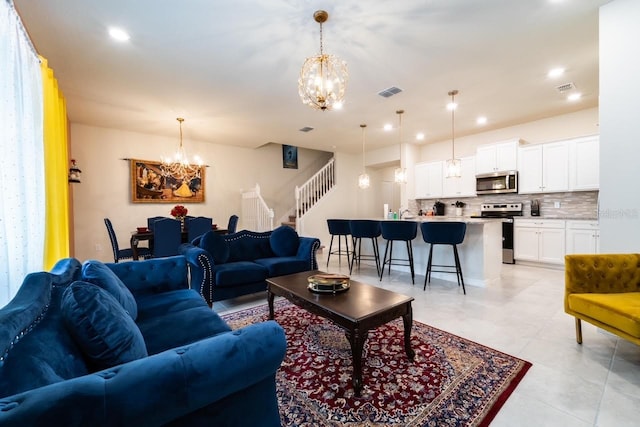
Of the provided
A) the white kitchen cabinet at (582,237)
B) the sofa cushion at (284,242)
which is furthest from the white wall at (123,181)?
the white kitchen cabinet at (582,237)

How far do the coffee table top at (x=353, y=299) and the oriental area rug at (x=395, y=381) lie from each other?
0.45 m

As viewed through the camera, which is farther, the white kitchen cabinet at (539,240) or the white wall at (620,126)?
the white kitchen cabinet at (539,240)

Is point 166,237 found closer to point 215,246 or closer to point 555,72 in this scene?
point 215,246

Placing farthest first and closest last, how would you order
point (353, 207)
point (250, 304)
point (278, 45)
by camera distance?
point (353, 207) → point (250, 304) → point (278, 45)

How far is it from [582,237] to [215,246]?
573cm

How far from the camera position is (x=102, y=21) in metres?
2.50

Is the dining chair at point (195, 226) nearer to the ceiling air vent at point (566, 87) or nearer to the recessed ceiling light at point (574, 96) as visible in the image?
the ceiling air vent at point (566, 87)

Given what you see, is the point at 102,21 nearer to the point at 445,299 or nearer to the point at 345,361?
the point at 345,361

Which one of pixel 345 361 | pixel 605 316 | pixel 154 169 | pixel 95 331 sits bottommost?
pixel 345 361

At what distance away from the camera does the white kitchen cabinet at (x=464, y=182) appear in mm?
6129

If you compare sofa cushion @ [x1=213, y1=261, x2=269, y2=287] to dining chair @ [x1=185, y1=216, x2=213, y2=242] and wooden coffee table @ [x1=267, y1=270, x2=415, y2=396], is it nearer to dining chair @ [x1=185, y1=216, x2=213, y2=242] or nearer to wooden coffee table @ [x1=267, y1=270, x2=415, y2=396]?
wooden coffee table @ [x1=267, y1=270, x2=415, y2=396]

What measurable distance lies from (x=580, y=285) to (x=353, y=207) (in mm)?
6106

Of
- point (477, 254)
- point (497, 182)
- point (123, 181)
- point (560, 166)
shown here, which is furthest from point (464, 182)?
point (123, 181)

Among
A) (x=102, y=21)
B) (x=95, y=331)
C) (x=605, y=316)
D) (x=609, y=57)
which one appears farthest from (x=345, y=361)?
(x=102, y=21)
